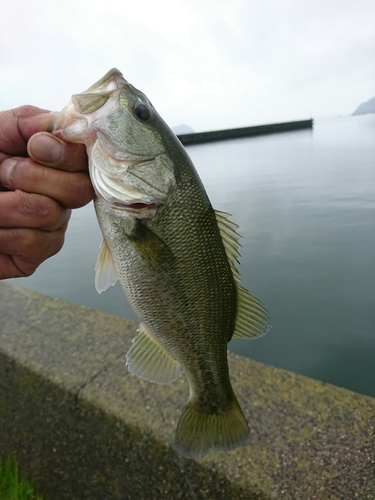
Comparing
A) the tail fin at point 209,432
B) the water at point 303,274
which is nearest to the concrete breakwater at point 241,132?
the water at point 303,274

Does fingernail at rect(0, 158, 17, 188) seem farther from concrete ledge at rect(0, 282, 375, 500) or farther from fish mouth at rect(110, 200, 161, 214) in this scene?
concrete ledge at rect(0, 282, 375, 500)

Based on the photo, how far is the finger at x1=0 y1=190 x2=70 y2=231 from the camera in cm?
147

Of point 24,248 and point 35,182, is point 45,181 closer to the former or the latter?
point 35,182

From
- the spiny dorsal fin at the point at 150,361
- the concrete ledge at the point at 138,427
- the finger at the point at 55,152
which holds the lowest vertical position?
the concrete ledge at the point at 138,427

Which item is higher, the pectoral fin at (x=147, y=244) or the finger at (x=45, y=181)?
the finger at (x=45, y=181)

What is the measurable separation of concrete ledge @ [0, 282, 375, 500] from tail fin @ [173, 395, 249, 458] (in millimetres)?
291

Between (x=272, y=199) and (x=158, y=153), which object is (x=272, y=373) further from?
(x=272, y=199)

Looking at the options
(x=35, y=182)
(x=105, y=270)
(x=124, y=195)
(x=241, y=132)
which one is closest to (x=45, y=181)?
(x=35, y=182)

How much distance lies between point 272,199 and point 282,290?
20.5 feet

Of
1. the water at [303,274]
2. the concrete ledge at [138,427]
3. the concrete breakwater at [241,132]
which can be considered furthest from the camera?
the concrete breakwater at [241,132]

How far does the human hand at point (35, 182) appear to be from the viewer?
4.68 feet

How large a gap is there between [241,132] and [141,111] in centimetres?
6338

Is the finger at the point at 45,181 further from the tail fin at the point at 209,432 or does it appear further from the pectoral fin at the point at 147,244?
the tail fin at the point at 209,432

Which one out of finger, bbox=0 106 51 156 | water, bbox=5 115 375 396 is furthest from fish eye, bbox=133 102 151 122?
water, bbox=5 115 375 396
